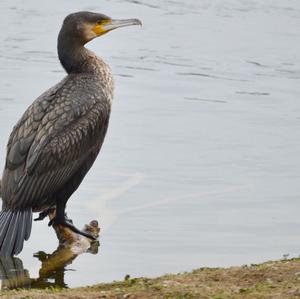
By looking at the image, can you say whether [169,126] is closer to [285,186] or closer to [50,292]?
[285,186]

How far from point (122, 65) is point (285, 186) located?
714 centimetres

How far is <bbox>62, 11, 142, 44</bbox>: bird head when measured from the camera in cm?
1080

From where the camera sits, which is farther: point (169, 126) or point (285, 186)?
point (169, 126)

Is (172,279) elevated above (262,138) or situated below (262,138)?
above

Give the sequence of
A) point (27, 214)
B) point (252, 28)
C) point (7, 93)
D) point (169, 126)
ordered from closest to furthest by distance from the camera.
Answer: point (27, 214)
point (169, 126)
point (7, 93)
point (252, 28)

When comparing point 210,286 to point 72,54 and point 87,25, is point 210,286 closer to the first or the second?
point 72,54

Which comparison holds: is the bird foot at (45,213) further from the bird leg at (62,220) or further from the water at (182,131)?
the water at (182,131)

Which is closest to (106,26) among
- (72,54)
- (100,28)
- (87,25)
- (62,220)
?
(100,28)

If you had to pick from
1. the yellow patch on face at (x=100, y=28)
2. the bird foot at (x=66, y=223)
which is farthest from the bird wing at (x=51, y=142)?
the yellow patch on face at (x=100, y=28)

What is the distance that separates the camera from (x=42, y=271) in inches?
393

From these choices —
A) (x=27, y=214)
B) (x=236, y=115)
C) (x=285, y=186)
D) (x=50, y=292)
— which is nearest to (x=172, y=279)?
(x=50, y=292)

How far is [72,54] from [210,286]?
3.65 metres

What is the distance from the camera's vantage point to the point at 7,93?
17141 mm

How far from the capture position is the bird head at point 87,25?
1080 centimetres
